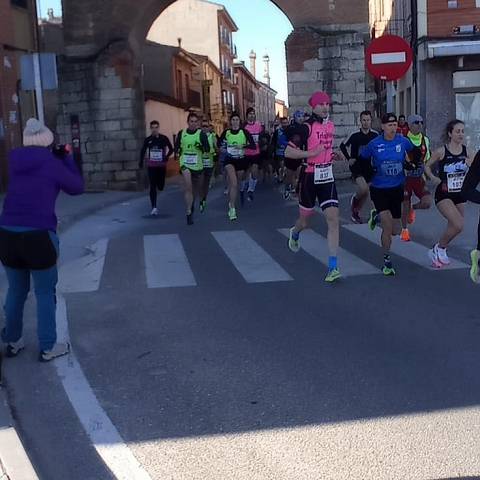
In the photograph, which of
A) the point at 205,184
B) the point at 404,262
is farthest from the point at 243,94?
the point at 404,262

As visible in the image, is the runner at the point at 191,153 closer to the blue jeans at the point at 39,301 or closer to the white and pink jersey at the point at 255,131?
the white and pink jersey at the point at 255,131

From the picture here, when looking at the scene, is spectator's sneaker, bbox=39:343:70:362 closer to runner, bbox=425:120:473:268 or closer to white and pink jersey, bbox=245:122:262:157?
runner, bbox=425:120:473:268

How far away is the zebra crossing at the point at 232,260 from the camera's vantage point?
845cm

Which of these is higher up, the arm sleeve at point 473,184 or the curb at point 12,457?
the arm sleeve at point 473,184

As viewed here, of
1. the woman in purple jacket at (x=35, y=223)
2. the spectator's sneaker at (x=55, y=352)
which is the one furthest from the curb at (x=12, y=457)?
the woman in purple jacket at (x=35, y=223)

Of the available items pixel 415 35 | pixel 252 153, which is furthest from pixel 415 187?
pixel 415 35

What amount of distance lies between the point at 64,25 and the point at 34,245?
58.5 ft

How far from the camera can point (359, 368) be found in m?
5.24

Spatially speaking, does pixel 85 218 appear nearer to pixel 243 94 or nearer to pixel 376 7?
pixel 376 7

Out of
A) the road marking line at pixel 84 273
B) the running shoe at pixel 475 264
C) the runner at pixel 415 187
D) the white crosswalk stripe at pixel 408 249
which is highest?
the runner at pixel 415 187

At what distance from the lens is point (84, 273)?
9062 millimetres

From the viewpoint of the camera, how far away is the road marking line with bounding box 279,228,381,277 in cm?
866

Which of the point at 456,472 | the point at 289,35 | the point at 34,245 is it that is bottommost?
the point at 456,472

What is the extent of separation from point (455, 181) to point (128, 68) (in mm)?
14542
